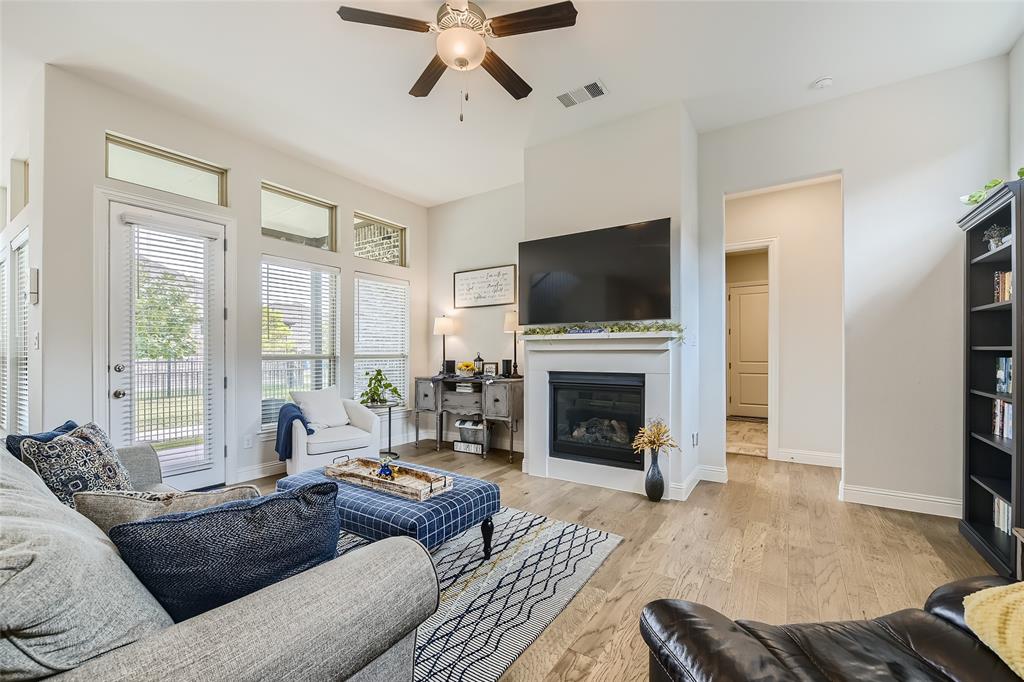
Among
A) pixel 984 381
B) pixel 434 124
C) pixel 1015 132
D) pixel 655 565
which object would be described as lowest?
pixel 655 565

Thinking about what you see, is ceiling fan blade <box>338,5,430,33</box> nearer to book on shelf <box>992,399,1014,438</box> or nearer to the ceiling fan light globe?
the ceiling fan light globe

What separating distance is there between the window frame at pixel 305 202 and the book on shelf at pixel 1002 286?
524 cm

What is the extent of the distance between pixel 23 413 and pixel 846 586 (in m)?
5.40

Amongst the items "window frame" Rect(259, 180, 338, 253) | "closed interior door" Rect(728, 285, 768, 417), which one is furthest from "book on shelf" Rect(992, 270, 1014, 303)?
"window frame" Rect(259, 180, 338, 253)

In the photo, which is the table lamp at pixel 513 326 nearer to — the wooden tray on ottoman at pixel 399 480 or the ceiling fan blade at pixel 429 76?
the wooden tray on ottoman at pixel 399 480

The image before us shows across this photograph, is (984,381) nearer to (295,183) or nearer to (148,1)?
(148,1)

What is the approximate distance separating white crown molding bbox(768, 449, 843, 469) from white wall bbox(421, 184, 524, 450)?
2733 millimetres

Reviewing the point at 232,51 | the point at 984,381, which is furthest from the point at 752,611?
the point at 232,51

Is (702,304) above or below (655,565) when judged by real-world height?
above

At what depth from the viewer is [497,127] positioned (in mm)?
3668

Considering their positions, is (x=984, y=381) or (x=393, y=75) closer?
(x=984, y=381)

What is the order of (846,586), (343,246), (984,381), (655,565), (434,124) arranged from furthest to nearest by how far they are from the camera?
(343,246), (434,124), (984,381), (655,565), (846,586)

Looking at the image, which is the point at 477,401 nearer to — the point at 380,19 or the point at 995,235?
the point at 380,19

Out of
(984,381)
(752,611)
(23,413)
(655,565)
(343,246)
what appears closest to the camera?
(752,611)
